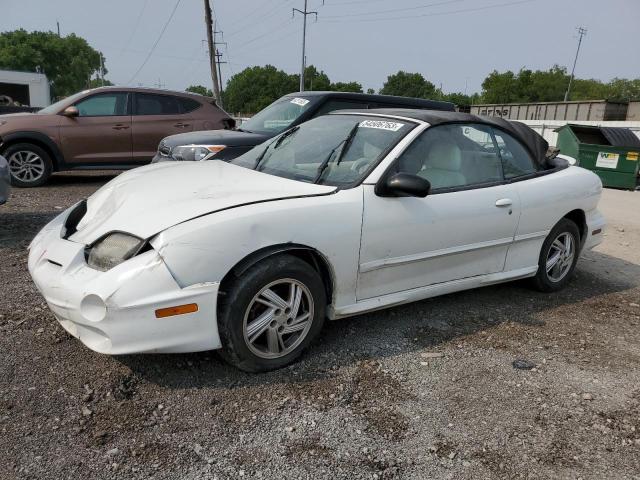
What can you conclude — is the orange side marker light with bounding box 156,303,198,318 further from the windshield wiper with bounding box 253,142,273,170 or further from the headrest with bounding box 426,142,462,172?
the headrest with bounding box 426,142,462,172

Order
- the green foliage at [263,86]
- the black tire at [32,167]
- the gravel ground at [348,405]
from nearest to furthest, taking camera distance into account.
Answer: the gravel ground at [348,405] → the black tire at [32,167] → the green foliage at [263,86]

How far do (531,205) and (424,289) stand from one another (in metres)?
1.27

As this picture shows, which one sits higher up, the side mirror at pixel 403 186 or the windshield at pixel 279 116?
the windshield at pixel 279 116

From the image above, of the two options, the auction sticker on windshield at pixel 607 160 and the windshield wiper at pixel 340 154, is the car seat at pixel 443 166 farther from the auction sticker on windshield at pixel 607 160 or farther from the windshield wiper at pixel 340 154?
the auction sticker on windshield at pixel 607 160

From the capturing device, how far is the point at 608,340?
12.5 feet

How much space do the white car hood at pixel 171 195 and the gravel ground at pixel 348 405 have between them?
81cm

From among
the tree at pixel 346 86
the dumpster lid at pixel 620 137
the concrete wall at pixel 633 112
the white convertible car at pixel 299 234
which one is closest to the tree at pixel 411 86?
the tree at pixel 346 86

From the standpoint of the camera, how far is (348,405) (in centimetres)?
273

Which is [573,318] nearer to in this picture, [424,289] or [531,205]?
[531,205]

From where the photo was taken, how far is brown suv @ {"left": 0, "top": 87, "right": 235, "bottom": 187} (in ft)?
26.7

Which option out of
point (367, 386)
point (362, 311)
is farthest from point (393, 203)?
point (367, 386)

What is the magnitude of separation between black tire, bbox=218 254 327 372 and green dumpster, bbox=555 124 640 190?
506 inches

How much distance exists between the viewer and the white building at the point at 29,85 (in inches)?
1099

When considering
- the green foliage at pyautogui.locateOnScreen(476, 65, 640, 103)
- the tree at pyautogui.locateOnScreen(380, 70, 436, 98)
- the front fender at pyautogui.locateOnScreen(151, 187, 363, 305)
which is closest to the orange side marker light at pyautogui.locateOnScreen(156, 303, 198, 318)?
the front fender at pyautogui.locateOnScreen(151, 187, 363, 305)
